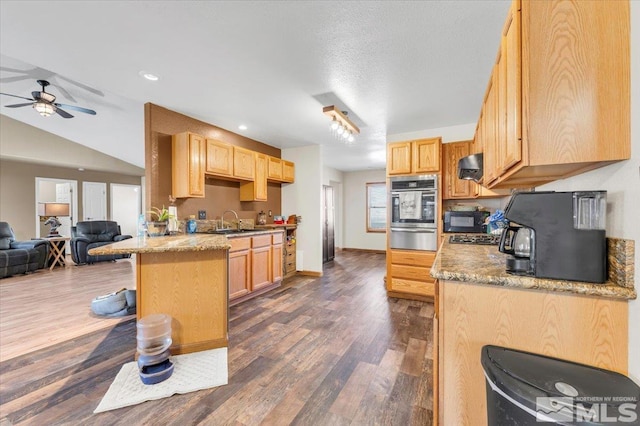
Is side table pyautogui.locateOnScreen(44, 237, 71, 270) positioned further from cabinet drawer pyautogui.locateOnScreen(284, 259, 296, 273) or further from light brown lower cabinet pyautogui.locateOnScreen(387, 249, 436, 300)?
light brown lower cabinet pyautogui.locateOnScreen(387, 249, 436, 300)

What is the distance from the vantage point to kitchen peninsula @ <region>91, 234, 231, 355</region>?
2232mm

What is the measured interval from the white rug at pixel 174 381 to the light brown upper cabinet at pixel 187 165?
1985 mm

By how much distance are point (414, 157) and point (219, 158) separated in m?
2.83

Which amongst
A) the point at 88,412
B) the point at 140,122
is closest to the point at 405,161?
the point at 88,412

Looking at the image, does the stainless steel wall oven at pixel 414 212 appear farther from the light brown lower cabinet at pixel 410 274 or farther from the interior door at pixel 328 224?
the interior door at pixel 328 224

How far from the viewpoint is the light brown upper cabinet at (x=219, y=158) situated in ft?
12.0

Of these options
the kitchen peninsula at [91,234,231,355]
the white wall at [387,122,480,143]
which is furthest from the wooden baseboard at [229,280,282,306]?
the white wall at [387,122,480,143]

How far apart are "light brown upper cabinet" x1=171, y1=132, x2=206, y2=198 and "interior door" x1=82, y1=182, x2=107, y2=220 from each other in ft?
21.5

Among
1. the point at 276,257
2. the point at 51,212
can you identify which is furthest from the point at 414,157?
the point at 51,212

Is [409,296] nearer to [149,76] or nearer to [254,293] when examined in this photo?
[254,293]

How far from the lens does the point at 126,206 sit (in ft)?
31.1

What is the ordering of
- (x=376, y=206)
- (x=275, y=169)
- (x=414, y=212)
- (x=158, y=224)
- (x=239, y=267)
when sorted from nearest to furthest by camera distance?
1. (x=158, y=224)
2. (x=239, y=267)
3. (x=414, y=212)
4. (x=275, y=169)
5. (x=376, y=206)

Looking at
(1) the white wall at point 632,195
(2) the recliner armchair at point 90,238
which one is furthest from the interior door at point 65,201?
(1) the white wall at point 632,195

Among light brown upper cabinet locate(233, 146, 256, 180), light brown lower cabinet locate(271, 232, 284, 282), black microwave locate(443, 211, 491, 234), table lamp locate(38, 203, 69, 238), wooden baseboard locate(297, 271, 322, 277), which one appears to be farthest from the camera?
table lamp locate(38, 203, 69, 238)
